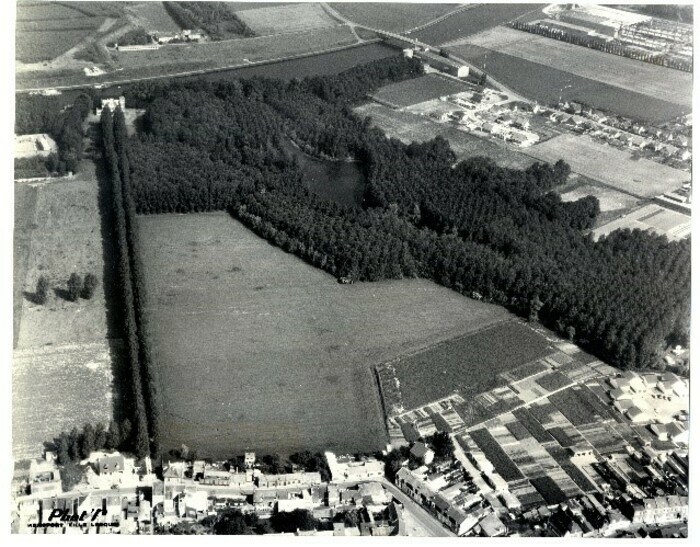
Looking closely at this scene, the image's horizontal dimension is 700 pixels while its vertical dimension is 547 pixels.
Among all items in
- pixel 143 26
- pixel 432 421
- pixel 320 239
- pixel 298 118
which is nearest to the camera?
pixel 432 421

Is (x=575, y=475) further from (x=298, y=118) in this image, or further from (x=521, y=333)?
(x=298, y=118)

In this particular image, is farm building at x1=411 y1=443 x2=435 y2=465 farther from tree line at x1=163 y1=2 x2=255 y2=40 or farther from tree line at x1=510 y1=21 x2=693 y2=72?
tree line at x1=163 y1=2 x2=255 y2=40

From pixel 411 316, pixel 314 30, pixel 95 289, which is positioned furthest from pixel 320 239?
pixel 314 30

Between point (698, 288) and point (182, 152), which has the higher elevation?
point (698, 288)

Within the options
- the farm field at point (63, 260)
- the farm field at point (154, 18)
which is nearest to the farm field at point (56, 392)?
the farm field at point (63, 260)

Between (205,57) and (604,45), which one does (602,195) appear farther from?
(205,57)

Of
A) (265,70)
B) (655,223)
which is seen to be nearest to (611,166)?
(655,223)

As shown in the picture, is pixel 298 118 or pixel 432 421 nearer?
pixel 432 421
